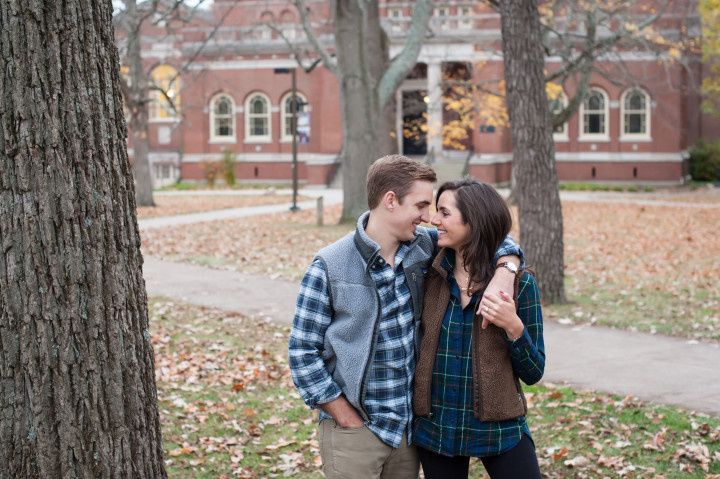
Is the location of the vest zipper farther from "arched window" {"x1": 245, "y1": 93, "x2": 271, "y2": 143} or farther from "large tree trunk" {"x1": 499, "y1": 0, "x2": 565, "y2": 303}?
"arched window" {"x1": 245, "y1": 93, "x2": 271, "y2": 143}

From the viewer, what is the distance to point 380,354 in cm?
345

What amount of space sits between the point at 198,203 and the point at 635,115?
20465mm

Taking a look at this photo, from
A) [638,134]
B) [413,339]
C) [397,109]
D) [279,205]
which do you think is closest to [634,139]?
[638,134]

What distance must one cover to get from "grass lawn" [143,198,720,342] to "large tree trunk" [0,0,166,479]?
7297 millimetres

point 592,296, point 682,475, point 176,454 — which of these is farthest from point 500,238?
point 592,296

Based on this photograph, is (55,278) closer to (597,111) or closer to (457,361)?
(457,361)

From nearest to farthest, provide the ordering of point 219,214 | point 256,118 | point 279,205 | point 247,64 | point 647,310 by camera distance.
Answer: point 647,310, point 219,214, point 279,205, point 247,64, point 256,118

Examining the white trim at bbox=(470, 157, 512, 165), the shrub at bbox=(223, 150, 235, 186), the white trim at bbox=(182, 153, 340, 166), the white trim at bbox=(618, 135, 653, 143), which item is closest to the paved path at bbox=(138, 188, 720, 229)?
the shrub at bbox=(223, 150, 235, 186)

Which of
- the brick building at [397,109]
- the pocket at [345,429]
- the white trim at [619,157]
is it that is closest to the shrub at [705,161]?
the brick building at [397,109]

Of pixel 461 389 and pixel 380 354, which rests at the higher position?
pixel 380 354

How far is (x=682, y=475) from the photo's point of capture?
5578 mm

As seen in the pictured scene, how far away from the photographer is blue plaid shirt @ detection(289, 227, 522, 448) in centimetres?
343

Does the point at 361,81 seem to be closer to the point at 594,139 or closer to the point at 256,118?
the point at 594,139

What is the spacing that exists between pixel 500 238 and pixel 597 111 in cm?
4140
